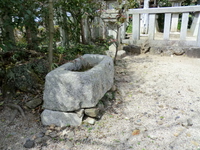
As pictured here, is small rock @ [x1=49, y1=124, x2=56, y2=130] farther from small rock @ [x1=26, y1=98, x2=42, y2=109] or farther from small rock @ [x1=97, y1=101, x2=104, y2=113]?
small rock @ [x1=97, y1=101, x2=104, y2=113]

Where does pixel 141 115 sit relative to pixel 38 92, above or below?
below

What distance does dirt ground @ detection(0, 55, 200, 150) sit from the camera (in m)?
2.14

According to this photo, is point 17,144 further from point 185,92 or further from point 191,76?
point 191,76

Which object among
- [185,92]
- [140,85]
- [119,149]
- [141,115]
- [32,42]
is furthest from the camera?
[32,42]

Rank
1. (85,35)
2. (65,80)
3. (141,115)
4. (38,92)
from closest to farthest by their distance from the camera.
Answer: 1. (65,80)
2. (141,115)
3. (38,92)
4. (85,35)

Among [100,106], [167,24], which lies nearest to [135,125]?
[100,106]

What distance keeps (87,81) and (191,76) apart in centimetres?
275

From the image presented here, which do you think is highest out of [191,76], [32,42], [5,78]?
[32,42]

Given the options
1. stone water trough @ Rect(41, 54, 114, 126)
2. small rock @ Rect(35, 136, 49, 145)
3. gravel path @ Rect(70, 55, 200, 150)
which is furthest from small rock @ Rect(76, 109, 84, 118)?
small rock @ Rect(35, 136, 49, 145)

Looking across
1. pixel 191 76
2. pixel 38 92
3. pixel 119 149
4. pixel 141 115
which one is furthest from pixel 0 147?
pixel 191 76

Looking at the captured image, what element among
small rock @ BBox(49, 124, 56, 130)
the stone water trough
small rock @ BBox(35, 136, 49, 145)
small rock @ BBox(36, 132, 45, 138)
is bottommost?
small rock @ BBox(35, 136, 49, 145)

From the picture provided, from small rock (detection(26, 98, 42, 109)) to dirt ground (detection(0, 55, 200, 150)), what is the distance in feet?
0.33

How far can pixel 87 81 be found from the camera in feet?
7.52

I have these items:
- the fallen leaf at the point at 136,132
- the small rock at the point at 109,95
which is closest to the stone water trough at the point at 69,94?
the small rock at the point at 109,95
